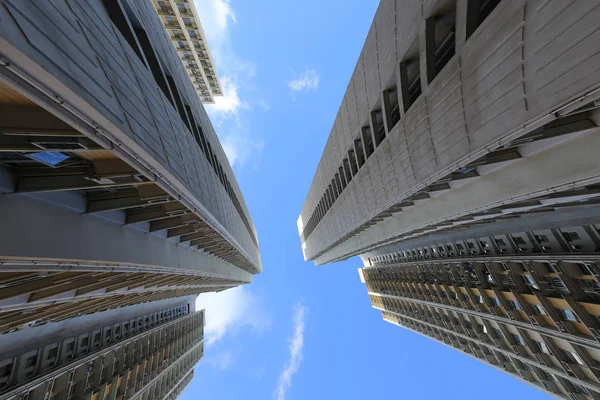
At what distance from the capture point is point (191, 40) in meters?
51.7

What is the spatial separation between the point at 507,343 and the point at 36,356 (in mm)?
53467

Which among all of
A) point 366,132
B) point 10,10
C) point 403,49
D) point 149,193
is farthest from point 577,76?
point 366,132

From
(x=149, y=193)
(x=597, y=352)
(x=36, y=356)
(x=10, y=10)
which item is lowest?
(x=597, y=352)

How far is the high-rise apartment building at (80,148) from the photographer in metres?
5.92

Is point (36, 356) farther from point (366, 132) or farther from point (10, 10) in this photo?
point (366, 132)

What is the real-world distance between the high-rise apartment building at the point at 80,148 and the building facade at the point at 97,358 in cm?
1126

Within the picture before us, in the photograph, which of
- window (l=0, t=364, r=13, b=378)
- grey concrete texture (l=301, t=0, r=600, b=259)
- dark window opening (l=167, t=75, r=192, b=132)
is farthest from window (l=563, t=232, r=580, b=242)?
window (l=0, t=364, r=13, b=378)

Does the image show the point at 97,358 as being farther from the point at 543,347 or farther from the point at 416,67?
the point at 543,347

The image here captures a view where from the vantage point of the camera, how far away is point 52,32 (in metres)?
6.23

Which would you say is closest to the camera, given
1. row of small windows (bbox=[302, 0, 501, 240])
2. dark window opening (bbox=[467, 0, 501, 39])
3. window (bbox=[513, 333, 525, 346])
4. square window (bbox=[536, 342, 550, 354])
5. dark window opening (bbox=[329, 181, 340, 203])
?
dark window opening (bbox=[467, 0, 501, 39])

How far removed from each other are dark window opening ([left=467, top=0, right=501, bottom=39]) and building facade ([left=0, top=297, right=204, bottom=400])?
3892 cm

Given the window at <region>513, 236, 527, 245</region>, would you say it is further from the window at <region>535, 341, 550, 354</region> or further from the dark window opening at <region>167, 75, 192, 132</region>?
the dark window opening at <region>167, 75, 192, 132</region>

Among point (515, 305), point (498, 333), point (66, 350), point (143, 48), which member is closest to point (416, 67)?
point (143, 48)

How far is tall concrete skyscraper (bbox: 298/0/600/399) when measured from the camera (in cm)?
945
